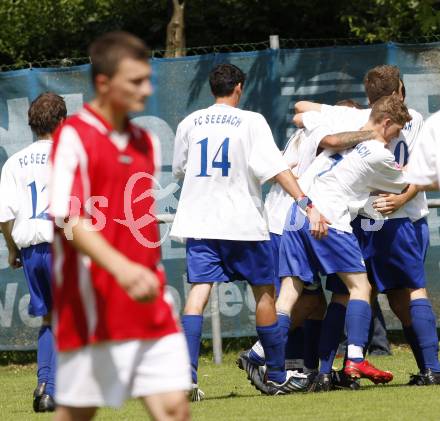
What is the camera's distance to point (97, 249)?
14.0ft

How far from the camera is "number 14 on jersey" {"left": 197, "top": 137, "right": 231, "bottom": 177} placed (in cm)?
780

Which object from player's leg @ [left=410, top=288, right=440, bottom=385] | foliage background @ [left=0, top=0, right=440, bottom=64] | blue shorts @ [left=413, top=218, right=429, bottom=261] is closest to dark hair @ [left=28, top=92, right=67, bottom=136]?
blue shorts @ [left=413, top=218, right=429, bottom=261]

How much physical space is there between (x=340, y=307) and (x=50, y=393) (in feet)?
6.43

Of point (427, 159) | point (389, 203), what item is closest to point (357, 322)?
point (389, 203)

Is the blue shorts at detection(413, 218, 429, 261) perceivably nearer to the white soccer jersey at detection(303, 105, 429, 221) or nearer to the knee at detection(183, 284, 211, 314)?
the white soccer jersey at detection(303, 105, 429, 221)

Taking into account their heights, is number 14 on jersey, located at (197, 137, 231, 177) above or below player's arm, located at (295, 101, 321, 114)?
below

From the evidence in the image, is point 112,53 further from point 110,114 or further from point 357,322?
point 357,322

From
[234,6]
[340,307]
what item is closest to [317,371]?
[340,307]

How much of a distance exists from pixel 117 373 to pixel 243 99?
6551 millimetres

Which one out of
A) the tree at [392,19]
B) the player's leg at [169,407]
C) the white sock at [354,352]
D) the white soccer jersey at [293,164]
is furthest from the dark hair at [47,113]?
the tree at [392,19]

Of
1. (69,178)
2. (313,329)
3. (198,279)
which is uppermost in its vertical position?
(69,178)

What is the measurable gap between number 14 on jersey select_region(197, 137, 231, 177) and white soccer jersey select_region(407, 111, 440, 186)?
2.52 m

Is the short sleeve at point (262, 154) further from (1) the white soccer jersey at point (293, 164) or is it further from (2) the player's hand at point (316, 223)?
(1) the white soccer jersey at point (293, 164)

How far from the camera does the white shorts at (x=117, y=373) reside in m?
4.46
